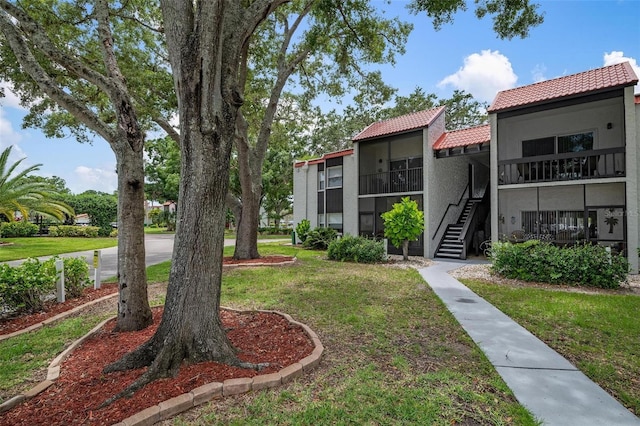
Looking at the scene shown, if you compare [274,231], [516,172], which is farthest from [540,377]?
[274,231]

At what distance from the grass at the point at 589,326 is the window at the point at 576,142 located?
29.4ft

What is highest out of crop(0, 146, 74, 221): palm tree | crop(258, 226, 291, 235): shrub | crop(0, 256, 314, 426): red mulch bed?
crop(0, 146, 74, 221): palm tree

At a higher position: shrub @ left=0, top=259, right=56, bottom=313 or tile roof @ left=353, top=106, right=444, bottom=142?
tile roof @ left=353, top=106, right=444, bottom=142

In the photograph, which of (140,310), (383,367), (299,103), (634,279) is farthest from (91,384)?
(299,103)

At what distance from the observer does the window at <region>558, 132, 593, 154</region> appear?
1370 centimetres

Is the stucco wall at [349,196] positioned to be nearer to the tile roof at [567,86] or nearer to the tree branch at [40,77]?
the tile roof at [567,86]

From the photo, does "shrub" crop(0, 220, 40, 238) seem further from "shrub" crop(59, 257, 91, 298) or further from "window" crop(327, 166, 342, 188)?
"shrub" crop(59, 257, 91, 298)

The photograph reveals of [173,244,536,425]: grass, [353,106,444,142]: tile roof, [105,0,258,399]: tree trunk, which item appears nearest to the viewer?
[173,244,536,425]: grass

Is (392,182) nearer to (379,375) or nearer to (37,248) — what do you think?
(379,375)

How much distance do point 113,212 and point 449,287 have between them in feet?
112

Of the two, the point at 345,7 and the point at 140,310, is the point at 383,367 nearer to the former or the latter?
the point at 140,310

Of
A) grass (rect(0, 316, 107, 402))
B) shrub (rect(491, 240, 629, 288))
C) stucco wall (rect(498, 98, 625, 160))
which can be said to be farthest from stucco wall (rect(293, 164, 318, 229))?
grass (rect(0, 316, 107, 402))

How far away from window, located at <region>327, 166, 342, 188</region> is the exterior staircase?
24.1ft

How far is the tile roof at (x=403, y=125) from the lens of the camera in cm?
1571
